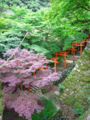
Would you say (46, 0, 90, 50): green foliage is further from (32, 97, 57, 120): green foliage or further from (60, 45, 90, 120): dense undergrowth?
(32, 97, 57, 120): green foliage

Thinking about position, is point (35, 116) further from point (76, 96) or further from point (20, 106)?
point (76, 96)

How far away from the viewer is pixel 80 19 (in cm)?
386

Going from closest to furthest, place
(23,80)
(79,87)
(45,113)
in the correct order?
(23,80)
(45,113)
(79,87)

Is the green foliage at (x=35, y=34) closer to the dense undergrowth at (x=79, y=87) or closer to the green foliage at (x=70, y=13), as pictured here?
the green foliage at (x=70, y=13)

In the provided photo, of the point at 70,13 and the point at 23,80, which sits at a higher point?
the point at 70,13

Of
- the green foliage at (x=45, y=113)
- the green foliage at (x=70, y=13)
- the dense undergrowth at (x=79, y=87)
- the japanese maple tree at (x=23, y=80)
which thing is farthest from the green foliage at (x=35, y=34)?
the green foliage at (x=45, y=113)

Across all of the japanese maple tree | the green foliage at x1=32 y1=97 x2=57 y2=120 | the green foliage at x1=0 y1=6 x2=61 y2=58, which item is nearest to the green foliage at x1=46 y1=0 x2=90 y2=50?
the green foliage at x1=0 y1=6 x2=61 y2=58

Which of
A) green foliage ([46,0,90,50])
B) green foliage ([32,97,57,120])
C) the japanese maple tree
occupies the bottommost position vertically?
green foliage ([32,97,57,120])

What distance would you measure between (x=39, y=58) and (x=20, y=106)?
1193mm

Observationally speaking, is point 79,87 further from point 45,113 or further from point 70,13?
point 70,13

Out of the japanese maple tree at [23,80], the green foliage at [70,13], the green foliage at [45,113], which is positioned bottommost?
the green foliage at [45,113]

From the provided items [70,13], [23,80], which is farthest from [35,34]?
[23,80]

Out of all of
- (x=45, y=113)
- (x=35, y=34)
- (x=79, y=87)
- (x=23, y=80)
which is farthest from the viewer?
(x=35, y=34)

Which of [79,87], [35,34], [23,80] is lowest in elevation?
[79,87]
